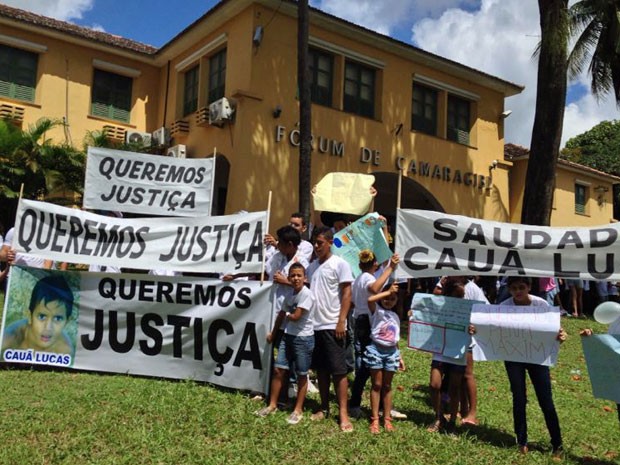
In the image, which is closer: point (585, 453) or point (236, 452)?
point (236, 452)

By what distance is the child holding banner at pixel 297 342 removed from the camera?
→ 5.37 metres

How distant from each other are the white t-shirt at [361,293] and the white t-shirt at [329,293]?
0.22 metres

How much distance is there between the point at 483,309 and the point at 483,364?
385 cm

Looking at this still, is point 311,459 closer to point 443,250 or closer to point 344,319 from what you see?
point 344,319

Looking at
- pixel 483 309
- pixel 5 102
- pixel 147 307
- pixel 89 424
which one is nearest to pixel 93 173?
pixel 147 307

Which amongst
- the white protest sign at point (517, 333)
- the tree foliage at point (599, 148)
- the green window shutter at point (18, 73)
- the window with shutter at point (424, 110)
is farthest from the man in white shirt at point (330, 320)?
the tree foliage at point (599, 148)

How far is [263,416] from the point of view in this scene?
17.7 ft

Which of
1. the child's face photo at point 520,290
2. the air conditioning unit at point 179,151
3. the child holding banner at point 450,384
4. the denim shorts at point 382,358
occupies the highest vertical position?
the air conditioning unit at point 179,151

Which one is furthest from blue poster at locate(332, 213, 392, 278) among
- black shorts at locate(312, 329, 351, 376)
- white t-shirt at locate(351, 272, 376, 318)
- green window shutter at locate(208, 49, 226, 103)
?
green window shutter at locate(208, 49, 226, 103)

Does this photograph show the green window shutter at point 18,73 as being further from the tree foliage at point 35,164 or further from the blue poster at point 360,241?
the blue poster at point 360,241

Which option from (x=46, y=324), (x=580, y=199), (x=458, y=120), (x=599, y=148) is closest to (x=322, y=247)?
(x=46, y=324)

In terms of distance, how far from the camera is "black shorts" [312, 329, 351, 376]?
5320 millimetres

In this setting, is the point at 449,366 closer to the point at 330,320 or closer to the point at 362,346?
the point at 362,346

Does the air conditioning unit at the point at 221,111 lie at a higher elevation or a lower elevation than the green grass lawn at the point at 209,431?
higher
